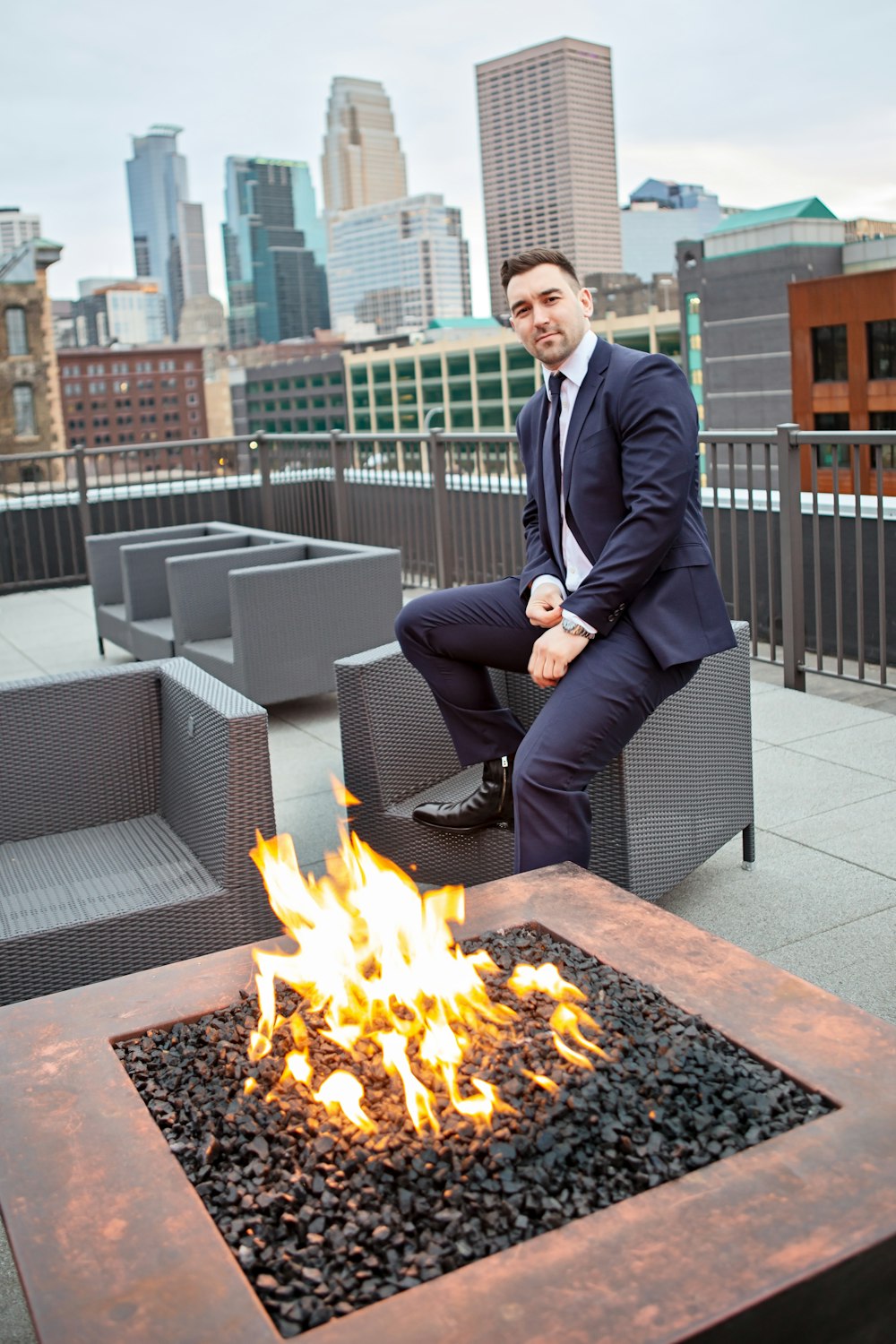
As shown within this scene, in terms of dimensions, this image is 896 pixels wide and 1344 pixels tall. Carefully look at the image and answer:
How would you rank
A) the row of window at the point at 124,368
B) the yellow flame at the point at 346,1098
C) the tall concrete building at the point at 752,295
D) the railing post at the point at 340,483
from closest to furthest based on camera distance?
the yellow flame at the point at 346,1098
the railing post at the point at 340,483
the tall concrete building at the point at 752,295
the row of window at the point at 124,368

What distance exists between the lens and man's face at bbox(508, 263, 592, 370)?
2.72 metres

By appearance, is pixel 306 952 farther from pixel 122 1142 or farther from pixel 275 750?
pixel 275 750

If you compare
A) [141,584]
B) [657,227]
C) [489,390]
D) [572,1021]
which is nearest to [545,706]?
[572,1021]

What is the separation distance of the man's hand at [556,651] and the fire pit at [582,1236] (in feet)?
3.47

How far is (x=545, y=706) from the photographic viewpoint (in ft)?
8.78

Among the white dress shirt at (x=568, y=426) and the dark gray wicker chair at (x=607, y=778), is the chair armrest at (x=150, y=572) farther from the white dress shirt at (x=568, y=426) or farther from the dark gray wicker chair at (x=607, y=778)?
the white dress shirt at (x=568, y=426)

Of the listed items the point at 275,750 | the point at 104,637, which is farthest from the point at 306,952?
the point at 104,637

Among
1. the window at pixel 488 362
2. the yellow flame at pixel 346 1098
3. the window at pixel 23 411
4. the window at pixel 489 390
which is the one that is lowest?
the yellow flame at pixel 346 1098

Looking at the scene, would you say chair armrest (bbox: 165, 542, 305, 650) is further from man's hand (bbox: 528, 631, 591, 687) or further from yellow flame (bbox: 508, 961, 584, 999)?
yellow flame (bbox: 508, 961, 584, 999)

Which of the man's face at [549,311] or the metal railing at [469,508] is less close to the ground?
the man's face at [549,311]

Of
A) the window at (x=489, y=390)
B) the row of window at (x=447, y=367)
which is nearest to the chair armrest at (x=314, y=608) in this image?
the row of window at (x=447, y=367)

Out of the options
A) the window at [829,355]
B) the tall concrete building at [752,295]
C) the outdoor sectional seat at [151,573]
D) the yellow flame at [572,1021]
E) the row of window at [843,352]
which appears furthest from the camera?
the tall concrete building at [752,295]

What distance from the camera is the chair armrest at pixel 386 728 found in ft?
10.0

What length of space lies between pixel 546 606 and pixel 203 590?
2976 mm
